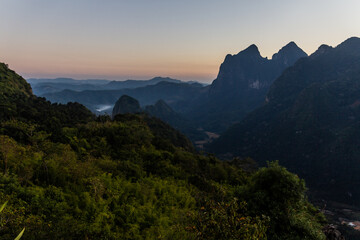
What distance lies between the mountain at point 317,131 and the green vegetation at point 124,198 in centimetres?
8547

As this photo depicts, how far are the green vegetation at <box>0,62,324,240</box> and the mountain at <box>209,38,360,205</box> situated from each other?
8547 cm

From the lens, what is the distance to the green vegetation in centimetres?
674

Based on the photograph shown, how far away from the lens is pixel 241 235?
5.65 metres

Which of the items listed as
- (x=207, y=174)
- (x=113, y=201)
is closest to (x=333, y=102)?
(x=207, y=174)

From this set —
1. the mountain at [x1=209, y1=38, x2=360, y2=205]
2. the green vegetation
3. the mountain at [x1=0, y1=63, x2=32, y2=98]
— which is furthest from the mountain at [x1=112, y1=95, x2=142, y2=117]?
the green vegetation

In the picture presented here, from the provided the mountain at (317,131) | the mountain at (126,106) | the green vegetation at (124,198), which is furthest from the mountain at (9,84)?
the mountain at (126,106)

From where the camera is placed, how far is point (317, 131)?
11394cm

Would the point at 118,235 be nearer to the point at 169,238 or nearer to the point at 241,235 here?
the point at 169,238

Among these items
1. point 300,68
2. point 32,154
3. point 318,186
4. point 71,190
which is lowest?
point 318,186

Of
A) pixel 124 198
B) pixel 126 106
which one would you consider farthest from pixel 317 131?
pixel 124 198

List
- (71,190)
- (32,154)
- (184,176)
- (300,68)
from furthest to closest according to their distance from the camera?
(300,68), (184,176), (32,154), (71,190)

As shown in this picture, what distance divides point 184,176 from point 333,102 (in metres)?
146

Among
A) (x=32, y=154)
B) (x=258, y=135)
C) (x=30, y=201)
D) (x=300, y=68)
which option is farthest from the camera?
(x=300, y=68)

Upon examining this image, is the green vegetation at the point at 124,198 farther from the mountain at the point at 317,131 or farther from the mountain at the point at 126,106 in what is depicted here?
the mountain at the point at 126,106
